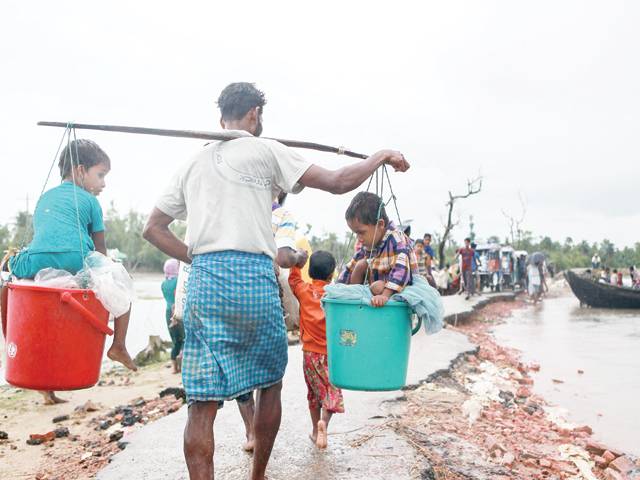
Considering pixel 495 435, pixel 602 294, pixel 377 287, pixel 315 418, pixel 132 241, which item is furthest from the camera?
pixel 132 241

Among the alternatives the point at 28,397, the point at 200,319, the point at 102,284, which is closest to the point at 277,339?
the point at 200,319

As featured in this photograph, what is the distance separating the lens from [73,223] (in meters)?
2.83

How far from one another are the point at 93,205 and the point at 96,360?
2.57ft

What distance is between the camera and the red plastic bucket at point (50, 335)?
8.21 feet

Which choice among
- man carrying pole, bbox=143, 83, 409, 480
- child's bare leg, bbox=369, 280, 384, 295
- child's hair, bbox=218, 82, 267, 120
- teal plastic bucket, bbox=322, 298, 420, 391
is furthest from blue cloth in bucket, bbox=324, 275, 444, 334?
child's hair, bbox=218, 82, 267, 120

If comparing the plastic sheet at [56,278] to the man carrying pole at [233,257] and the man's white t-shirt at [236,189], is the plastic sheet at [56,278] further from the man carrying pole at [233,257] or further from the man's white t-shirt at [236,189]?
the man's white t-shirt at [236,189]

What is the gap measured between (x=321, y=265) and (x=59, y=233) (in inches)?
59.9

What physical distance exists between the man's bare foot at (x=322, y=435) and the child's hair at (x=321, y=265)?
89 centimetres

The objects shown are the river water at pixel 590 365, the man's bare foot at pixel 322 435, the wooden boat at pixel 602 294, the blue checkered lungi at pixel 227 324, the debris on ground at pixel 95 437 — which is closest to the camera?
the blue checkered lungi at pixel 227 324

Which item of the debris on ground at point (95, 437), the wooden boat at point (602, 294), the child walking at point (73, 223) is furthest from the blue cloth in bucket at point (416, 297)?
the wooden boat at point (602, 294)

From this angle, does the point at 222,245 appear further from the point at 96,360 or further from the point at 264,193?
the point at 96,360

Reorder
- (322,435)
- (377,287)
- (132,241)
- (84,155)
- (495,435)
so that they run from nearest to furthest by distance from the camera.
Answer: (377,287), (84,155), (322,435), (495,435), (132,241)

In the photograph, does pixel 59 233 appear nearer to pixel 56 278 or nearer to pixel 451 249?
pixel 56 278

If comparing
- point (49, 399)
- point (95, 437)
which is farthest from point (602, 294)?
point (95, 437)
